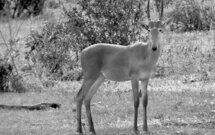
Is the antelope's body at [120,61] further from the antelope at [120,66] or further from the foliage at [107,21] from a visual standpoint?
the foliage at [107,21]

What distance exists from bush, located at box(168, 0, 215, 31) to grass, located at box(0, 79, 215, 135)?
8111 millimetres

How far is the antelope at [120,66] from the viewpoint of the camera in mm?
10883

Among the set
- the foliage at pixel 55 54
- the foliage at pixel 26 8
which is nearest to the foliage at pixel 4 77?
the foliage at pixel 55 54

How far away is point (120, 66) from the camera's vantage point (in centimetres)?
1112

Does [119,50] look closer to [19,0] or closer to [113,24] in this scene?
[113,24]

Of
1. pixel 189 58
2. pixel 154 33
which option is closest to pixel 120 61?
pixel 154 33

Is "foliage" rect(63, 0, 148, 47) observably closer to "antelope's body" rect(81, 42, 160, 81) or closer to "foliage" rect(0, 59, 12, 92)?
"foliage" rect(0, 59, 12, 92)

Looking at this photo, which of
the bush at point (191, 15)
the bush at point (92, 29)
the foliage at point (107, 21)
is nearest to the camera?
the bush at point (92, 29)

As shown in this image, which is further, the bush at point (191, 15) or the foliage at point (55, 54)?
the bush at point (191, 15)

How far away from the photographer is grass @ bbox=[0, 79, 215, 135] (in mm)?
11258

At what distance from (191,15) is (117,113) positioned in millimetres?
11996

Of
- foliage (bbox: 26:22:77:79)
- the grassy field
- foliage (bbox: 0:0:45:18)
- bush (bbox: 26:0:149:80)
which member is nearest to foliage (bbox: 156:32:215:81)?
the grassy field

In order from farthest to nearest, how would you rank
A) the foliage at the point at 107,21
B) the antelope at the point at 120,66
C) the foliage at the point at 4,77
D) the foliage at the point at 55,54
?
the foliage at the point at 107,21 < the foliage at the point at 55,54 < the foliage at the point at 4,77 < the antelope at the point at 120,66

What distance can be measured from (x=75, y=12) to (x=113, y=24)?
1.15 meters
